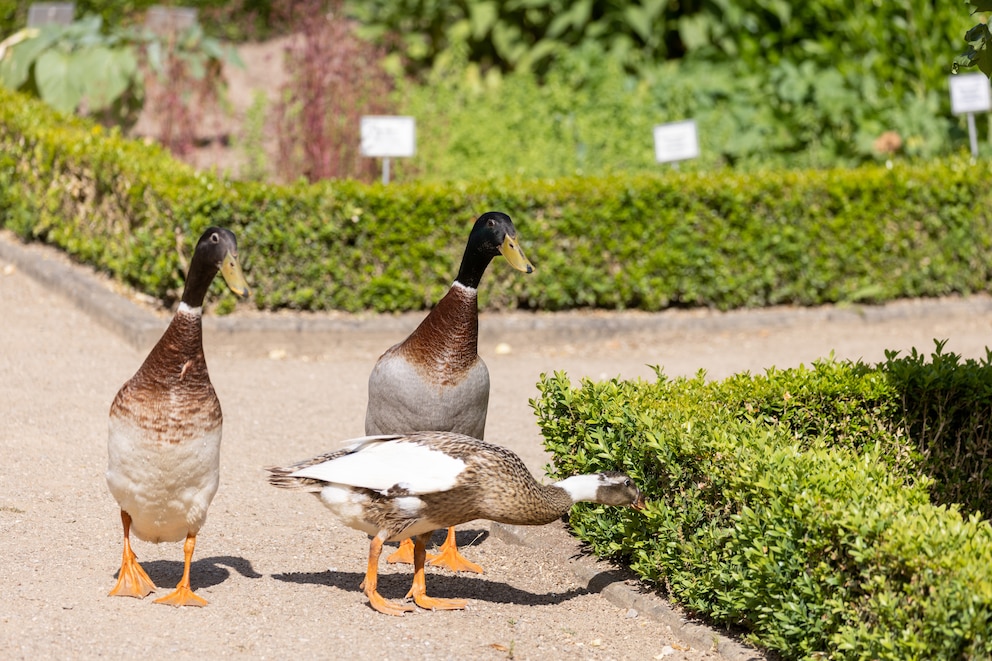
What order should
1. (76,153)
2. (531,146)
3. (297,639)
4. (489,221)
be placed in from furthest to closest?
(531,146) → (76,153) → (489,221) → (297,639)

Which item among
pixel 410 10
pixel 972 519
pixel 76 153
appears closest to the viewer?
pixel 972 519

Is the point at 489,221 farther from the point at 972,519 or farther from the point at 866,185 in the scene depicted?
the point at 866,185

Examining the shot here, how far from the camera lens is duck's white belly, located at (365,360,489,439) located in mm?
5473

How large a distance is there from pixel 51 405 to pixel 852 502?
5.25 metres

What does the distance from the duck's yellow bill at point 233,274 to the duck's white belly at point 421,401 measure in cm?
84

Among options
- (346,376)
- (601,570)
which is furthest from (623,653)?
(346,376)

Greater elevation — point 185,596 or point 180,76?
point 180,76

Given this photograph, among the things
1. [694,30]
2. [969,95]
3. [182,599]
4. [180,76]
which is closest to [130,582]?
[182,599]

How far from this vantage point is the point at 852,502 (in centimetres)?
459

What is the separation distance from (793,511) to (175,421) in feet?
7.55

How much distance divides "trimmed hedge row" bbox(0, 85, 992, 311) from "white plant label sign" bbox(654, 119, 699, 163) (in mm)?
758

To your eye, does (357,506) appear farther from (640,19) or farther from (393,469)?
(640,19)

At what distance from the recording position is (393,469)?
4.98 m

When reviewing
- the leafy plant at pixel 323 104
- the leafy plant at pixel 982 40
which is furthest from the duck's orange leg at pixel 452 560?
the leafy plant at pixel 323 104
